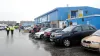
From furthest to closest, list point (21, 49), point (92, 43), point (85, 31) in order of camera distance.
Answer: point (85, 31)
point (21, 49)
point (92, 43)

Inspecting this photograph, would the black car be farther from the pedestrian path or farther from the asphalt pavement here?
the pedestrian path

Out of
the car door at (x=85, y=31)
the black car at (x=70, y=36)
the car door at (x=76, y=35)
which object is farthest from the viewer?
the car door at (x=85, y=31)

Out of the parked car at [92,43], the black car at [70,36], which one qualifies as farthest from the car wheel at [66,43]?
the parked car at [92,43]

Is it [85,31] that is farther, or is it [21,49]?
[85,31]

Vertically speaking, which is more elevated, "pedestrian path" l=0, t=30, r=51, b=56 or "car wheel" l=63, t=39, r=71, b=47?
"car wheel" l=63, t=39, r=71, b=47

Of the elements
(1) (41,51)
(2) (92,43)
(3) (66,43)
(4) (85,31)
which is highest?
(4) (85,31)

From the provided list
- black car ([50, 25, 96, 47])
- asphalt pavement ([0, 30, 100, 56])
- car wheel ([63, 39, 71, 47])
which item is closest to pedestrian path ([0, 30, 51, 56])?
asphalt pavement ([0, 30, 100, 56])

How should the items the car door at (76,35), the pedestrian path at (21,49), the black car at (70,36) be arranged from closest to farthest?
the pedestrian path at (21,49) < the black car at (70,36) < the car door at (76,35)

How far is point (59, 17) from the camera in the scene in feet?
120

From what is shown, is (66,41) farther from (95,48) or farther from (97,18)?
(97,18)

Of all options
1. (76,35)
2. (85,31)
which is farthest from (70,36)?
(85,31)

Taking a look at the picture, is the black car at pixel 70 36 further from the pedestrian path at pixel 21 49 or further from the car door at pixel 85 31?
the pedestrian path at pixel 21 49

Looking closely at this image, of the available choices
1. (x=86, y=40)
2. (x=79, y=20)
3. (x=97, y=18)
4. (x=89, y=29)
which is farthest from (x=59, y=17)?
(x=86, y=40)

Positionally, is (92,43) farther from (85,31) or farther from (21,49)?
(21,49)
